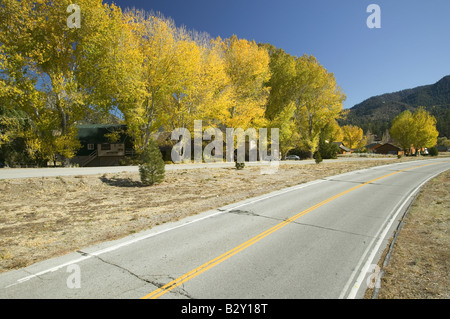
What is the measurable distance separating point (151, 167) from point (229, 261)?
37.2ft

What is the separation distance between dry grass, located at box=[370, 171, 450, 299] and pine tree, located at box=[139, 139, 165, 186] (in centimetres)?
1339

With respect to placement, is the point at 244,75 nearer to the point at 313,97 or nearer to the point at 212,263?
the point at 313,97

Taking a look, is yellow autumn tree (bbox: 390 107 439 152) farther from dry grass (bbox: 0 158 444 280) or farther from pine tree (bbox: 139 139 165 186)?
pine tree (bbox: 139 139 165 186)

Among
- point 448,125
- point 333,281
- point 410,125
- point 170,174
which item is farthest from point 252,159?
point 448,125

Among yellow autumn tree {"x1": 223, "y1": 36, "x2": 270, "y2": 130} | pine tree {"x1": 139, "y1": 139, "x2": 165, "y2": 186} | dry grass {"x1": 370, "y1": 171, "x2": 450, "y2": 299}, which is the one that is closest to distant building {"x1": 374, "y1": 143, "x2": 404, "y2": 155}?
yellow autumn tree {"x1": 223, "y1": 36, "x2": 270, "y2": 130}

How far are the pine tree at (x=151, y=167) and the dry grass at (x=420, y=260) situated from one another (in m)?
13.4

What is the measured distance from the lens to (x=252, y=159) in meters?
35.2

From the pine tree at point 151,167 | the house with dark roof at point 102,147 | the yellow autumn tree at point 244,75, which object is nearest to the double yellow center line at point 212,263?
the pine tree at point 151,167

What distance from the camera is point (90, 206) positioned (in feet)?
36.7

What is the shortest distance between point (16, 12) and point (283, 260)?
26.2 metres

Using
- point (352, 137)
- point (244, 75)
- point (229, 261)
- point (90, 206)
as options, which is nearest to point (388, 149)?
point (352, 137)

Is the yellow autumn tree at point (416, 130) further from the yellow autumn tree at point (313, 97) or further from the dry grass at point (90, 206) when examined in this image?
the dry grass at point (90, 206)

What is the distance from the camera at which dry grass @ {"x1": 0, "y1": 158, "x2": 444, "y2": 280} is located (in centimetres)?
704
